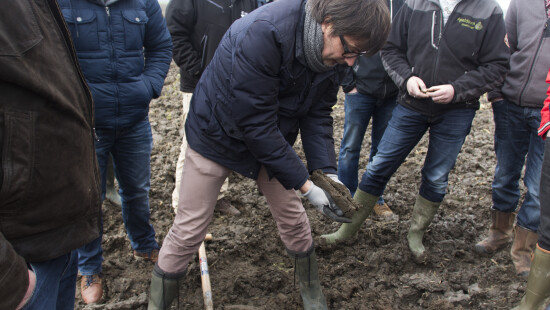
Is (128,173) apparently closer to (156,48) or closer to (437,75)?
(156,48)

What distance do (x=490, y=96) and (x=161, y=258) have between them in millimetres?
2498

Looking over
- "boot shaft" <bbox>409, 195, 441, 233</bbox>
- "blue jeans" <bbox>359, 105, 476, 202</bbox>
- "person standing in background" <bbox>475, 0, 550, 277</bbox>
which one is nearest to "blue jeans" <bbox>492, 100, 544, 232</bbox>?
"person standing in background" <bbox>475, 0, 550, 277</bbox>

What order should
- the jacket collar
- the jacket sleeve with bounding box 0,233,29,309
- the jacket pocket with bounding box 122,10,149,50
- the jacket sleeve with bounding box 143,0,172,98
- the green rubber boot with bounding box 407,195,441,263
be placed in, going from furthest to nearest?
1. the green rubber boot with bounding box 407,195,441,263
2. the jacket sleeve with bounding box 143,0,172,98
3. the jacket pocket with bounding box 122,10,149,50
4. the jacket collar
5. the jacket sleeve with bounding box 0,233,29,309

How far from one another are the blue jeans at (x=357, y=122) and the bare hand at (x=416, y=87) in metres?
0.59

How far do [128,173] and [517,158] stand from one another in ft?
8.87

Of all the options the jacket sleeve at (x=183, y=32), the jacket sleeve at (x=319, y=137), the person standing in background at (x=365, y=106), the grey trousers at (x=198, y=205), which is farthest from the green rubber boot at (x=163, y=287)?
the person standing in background at (x=365, y=106)

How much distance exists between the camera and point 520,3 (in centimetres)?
306

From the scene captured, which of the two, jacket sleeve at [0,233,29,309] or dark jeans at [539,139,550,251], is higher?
jacket sleeve at [0,233,29,309]

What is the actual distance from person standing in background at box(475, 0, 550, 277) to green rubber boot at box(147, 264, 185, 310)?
2.31m

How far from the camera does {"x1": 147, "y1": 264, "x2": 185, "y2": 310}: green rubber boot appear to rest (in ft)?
7.89

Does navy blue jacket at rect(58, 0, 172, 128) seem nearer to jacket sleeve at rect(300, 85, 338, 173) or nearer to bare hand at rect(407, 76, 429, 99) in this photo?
jacket sleeve at rect(300, 85, 338, 173)

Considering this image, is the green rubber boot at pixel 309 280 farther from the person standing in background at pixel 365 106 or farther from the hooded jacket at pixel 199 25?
the hooded jacket at pixel 199 25

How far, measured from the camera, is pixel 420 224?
3316 millimetres

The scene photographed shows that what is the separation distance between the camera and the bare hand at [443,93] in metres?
2.80
